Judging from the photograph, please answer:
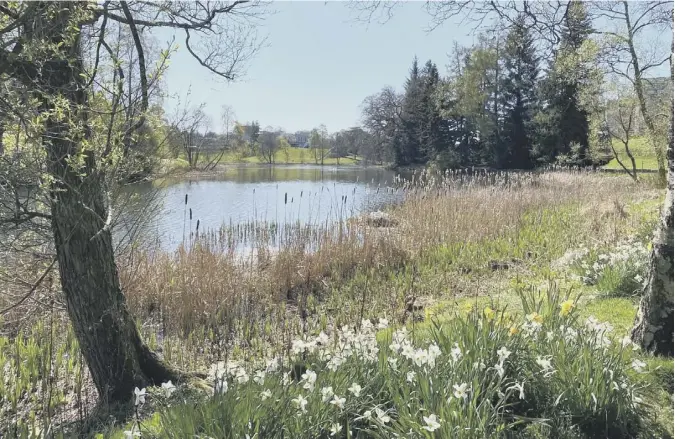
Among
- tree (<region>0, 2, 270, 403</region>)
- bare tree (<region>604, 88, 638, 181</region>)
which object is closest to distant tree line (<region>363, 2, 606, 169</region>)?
bare tree (<region>604, 88, 638, 181</region>)

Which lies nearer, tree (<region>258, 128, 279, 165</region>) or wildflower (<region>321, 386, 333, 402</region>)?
wildflower (<region>321, 386, 333, 402</region>)

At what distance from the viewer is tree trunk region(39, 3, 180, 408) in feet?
9.11

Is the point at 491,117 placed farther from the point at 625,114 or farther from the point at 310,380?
the point at 310,380

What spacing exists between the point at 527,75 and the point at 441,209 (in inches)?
1126

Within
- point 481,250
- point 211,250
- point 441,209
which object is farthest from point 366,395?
point 441,209

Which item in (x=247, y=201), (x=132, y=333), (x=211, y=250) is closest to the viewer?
(x=132, y=333)

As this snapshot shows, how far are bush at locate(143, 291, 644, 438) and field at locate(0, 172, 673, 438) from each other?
0.01 meters

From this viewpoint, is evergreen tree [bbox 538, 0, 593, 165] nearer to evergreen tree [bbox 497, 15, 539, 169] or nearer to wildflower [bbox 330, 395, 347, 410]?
evergreen tree [bbox 497, 15, 539, 169]

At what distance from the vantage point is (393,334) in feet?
9.07

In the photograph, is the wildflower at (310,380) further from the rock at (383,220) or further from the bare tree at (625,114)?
the bare tree at (625,114)

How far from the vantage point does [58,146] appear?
282 centimetres

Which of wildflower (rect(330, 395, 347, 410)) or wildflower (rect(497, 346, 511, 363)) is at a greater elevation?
wildflower (rect(497, 346, 511, 363))

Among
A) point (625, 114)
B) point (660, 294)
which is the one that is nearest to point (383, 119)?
point (625, 114)

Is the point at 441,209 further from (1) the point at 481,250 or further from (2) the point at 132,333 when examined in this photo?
(2) the point at 132,333
